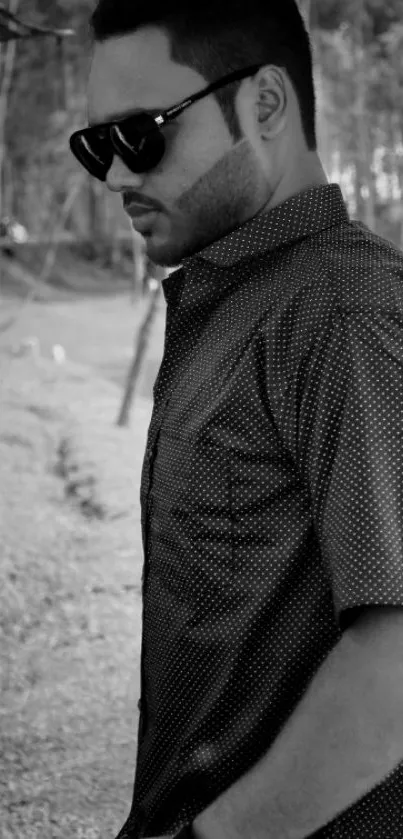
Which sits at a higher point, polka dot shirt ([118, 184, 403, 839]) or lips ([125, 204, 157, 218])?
lips ([125, 204, 157, 218])

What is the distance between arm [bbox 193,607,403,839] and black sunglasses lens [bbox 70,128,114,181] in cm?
88

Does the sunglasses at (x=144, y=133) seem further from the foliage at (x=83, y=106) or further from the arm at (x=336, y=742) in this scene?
the foliage at (x=83, y=106)

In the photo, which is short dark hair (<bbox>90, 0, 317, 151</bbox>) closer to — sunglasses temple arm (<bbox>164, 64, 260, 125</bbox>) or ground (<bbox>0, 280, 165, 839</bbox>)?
sunglasses temple arm (<bbox>164, 64, 260, 125</bbox>)

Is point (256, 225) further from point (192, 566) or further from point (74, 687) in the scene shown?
point (74, 687)

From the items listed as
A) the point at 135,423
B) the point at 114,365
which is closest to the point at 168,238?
the point at 135,423

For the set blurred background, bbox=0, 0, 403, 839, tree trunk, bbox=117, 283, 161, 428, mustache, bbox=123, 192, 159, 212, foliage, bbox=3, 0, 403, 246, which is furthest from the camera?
foliage, bbox=3, 0, 403, 246

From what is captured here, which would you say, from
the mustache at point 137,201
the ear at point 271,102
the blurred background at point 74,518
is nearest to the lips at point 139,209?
the mustache at point 137,201

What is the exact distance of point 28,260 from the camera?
122ft

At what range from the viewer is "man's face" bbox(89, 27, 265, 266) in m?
1.46

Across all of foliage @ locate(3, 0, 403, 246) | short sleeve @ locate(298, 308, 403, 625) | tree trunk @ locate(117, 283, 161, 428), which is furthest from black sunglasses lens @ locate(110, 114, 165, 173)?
foliage @ locate(3, 0, 403, 246)

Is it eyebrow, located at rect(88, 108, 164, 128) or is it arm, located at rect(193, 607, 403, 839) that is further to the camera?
eyebrow, located at rect(88, 108, 164, 128)

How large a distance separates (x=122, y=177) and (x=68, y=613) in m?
4.85

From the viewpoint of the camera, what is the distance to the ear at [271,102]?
57.5 inches

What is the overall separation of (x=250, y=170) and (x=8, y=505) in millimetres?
7154
